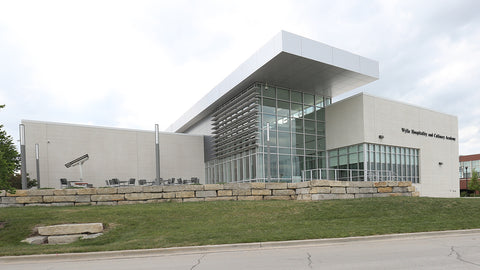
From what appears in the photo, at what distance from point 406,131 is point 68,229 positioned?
2608 centimetres

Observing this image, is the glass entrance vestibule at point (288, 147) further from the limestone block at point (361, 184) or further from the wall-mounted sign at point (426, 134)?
the limestone block at point (361, 184)

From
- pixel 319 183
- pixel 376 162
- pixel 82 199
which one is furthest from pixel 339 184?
pixel 82 199

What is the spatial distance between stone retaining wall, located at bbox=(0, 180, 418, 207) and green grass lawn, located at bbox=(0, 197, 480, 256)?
975 millimetres

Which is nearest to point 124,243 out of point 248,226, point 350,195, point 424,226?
point 248,226

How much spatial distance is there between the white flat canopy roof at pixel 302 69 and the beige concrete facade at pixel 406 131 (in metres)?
1.97

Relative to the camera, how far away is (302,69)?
77.8ft

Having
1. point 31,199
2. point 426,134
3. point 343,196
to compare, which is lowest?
point 343,196

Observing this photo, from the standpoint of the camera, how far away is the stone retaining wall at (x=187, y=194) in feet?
50.3

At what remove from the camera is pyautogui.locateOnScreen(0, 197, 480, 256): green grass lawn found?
33.0ft

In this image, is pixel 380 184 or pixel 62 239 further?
pixel 380 184

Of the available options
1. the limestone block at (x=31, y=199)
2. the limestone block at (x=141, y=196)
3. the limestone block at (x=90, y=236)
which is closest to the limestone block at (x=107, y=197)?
the limestone block at (x=141, y=196)

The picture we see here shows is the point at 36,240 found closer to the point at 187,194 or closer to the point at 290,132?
the point at 187,194

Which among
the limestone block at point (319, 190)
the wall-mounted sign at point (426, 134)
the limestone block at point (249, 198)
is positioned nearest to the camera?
the limestone block at point (319, 190)

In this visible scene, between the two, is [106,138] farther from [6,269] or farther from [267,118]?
[6,269]
